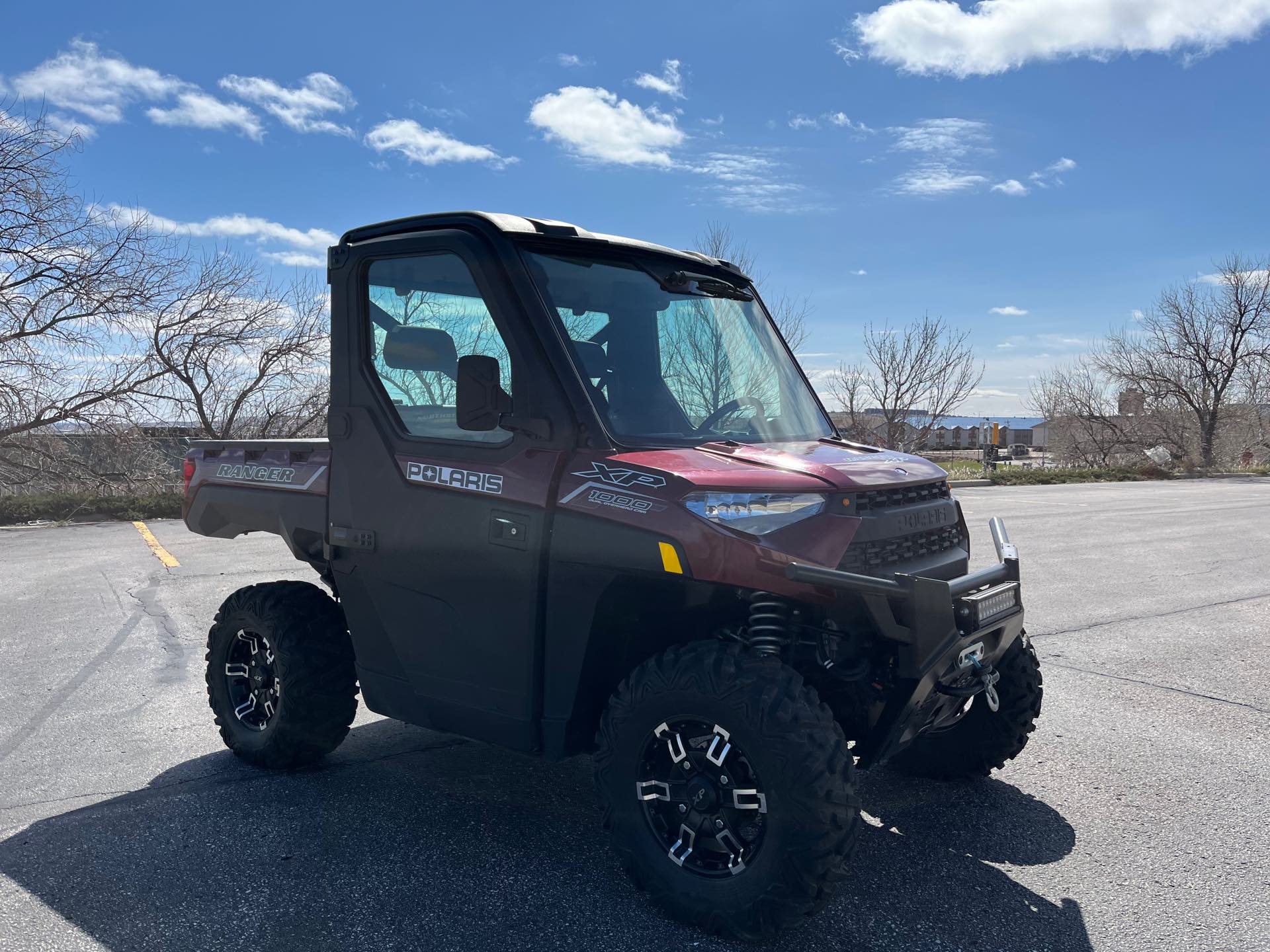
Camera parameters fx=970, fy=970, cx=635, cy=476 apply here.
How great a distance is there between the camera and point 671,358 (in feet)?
12.7

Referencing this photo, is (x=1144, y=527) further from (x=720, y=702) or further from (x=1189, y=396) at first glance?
(x=1189, y=396)

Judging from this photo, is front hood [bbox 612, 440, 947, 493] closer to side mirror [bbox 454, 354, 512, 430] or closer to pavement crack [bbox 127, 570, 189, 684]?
side mirror [bbox 454, 354, 512, 430]

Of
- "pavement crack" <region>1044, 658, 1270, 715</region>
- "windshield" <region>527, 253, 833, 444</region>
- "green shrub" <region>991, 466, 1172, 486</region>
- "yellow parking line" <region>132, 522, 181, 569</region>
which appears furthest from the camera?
"green shrub" <region>991, 466, 1172, 486</region>

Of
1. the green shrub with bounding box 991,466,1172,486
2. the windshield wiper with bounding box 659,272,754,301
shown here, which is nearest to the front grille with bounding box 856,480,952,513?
the windshield wiper with bounding box 659,272,754,301

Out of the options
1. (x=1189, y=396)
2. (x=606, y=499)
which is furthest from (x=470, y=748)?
(x=1189, y=396)

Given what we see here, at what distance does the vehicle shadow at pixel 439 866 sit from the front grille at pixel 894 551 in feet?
3.79

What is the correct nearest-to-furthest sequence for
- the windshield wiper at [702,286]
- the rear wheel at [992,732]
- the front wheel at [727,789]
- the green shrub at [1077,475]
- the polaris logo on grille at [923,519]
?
the front wheel at [727,789] < the polaris logo on grille at [923,519] < the windshield wiper at [702,286] < the rear wheel at [992,732] < the green shrub at [1077,475]

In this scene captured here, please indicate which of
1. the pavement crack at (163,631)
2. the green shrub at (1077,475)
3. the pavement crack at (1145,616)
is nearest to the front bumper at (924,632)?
the pavement crack at (1145,616)

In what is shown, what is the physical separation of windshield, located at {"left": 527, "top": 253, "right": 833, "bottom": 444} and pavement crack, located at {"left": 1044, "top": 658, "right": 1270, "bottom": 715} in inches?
129

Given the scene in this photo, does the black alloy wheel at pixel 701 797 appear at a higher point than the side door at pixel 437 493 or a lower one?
lower

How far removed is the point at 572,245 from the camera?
368cm

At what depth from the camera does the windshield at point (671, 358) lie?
3.56 meters

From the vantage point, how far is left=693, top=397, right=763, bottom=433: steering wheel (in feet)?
12.2

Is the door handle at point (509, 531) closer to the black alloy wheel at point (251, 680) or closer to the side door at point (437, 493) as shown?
the side door at point (437, 493)
